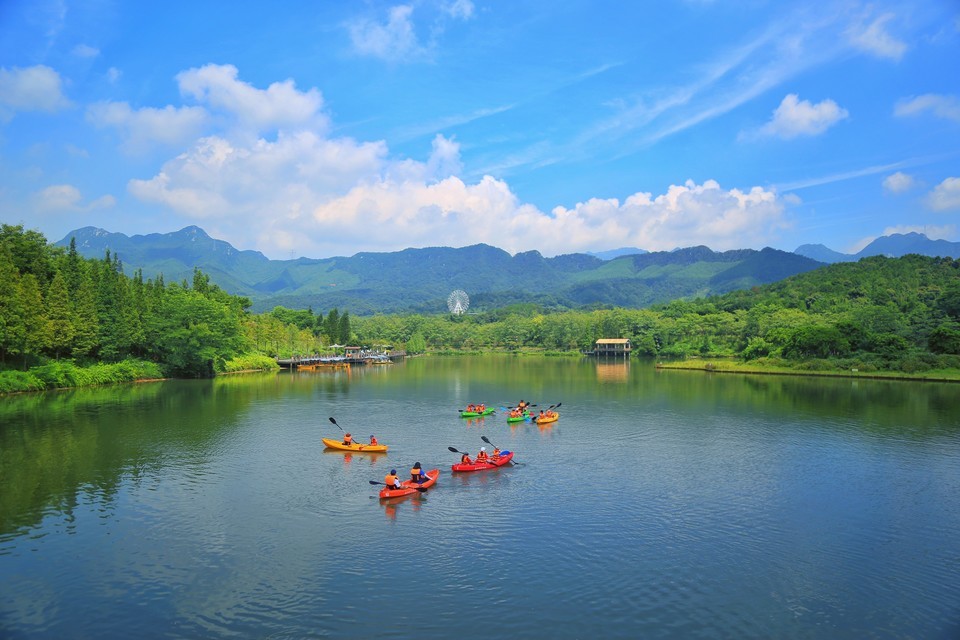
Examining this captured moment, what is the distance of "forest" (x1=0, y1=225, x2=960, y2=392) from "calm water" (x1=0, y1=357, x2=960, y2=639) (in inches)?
657

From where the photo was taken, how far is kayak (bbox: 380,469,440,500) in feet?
66.2

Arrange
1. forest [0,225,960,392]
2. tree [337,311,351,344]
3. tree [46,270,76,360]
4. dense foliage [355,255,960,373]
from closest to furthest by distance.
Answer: tree [46,270,76,360]
forest [0,225,960,392]
dense foliage [355,255,960,373]
tree [337,311,351,344]

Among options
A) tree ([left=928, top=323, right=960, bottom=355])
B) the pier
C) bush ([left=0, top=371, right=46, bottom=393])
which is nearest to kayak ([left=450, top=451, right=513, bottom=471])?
bush ([left=0, top=371, right=46, bottom=393])

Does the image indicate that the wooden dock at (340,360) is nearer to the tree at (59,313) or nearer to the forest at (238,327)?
the forest at (238,327)

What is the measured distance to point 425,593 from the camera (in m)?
13.8

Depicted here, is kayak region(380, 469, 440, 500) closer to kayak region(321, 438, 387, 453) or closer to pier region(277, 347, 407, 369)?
kayak region(321, 438, 387, 453)

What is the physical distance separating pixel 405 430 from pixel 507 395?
18.8 metres

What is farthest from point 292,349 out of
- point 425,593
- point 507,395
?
point 425,593

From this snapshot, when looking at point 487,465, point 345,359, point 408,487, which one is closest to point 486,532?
point 408,487

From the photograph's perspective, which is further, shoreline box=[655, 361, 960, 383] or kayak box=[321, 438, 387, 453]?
shoreline box=[655, 361, 960, 383]

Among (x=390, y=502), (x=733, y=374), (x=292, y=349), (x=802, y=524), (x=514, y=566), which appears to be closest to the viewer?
(x=514, y=566)

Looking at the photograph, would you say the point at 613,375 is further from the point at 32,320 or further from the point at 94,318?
the point at 32,320

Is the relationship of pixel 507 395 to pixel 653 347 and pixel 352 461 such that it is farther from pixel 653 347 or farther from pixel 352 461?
pixel 653 347

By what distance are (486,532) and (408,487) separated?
4.21 meters
